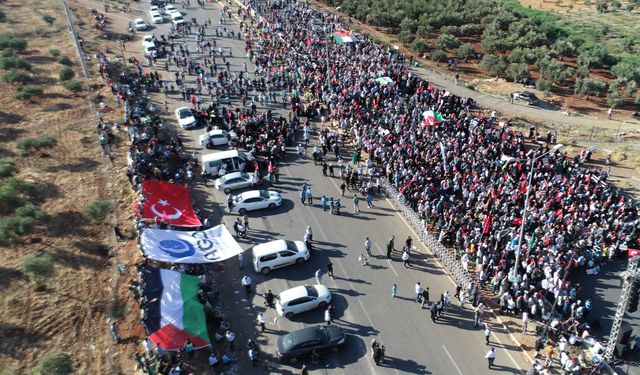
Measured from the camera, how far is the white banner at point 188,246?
23.6m

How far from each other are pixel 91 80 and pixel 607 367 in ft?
163

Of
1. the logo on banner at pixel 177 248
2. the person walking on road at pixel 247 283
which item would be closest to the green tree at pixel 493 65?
the person walking on road at pixel 247 283

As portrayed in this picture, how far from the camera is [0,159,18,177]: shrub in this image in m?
32.5

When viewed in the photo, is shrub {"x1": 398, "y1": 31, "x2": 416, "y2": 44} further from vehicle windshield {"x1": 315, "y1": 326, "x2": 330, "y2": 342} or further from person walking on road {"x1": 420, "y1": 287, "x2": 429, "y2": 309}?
vehicle windshield {"x1": 315, "y1": 326, "x2": 330, "y2": 342}

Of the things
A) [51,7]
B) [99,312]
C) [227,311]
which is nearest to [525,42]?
[227,311]

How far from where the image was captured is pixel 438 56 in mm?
59562

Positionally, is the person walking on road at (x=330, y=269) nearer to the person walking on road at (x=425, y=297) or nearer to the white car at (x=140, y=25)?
the person walking on road at (x=425, y=297)

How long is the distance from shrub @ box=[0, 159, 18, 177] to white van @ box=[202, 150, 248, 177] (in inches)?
513

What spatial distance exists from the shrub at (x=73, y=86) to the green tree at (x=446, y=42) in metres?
42.7

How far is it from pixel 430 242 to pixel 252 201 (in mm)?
11045

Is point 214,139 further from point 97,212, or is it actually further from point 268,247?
point 268,247

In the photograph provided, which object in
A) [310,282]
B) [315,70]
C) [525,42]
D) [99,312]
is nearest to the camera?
[99,312]

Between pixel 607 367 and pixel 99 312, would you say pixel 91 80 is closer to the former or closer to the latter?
pixel 99 312

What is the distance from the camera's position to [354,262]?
1034 inches
